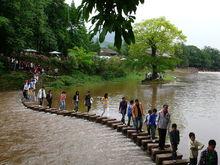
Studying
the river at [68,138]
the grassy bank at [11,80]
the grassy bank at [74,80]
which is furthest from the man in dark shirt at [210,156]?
the grassy bank at [74,80]

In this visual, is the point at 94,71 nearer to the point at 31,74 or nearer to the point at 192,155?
the point at 31,74

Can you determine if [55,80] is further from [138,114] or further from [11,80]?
[138,114]

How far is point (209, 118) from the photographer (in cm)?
2798

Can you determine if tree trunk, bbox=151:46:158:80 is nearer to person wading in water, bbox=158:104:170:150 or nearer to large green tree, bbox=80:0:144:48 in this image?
person wading in water, bbox=158:104:170:150

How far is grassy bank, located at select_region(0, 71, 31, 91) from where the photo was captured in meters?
41.7

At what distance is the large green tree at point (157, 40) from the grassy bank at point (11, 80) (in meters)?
24.2

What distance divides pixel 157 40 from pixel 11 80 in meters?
28.5

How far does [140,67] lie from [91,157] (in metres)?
52.1

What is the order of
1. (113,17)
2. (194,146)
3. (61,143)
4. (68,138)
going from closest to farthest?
(113,17)
(194,146)
(61,143)
(68,138)

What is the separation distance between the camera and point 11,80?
43.2 m

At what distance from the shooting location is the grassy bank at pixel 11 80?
4172cm

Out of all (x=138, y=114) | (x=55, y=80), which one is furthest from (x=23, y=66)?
(x=138, y=114)

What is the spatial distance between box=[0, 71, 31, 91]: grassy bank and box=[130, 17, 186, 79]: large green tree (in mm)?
24182

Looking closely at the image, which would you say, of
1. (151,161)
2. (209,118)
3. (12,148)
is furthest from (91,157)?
(209,118)
